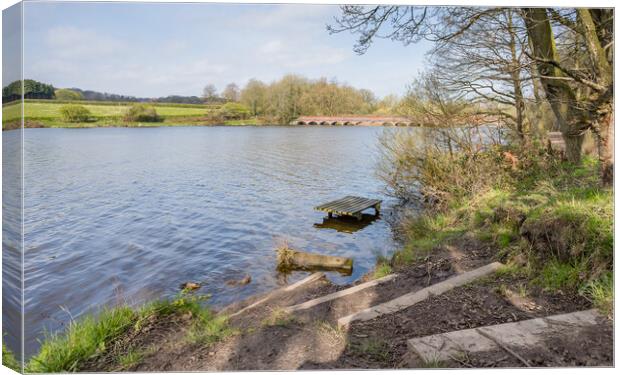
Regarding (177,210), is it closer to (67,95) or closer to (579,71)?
(67,95)

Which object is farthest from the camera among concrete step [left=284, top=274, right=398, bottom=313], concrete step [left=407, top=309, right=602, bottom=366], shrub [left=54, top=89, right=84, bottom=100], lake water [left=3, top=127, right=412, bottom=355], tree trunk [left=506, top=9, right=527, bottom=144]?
tree trunk [left=506, top=9, right=527, bottom=144]

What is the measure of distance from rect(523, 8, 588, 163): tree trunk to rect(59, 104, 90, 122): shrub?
15.5 ft

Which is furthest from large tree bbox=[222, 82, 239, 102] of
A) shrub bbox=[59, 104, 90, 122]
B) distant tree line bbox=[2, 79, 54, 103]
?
distant tree line bbox=[2, 79, 54, 103]

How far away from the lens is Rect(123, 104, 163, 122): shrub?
4559 millimetres

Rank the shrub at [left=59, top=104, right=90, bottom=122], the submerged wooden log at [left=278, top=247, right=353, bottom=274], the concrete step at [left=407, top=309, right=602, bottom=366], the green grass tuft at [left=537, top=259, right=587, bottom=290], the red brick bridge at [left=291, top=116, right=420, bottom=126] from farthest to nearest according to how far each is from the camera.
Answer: the submerged wooden log at [left=278, top=247, right=353, bottom=274], the red brick bridge at [left=291, top=116, right=420, bottom=126], the shrub at [left=59, top=104, right=90, bottom=122], the green grass tuft at [left=537, top=259, right=587, bottom=290], the concrete step at [left=407, top=309, right=602, bottom=366]

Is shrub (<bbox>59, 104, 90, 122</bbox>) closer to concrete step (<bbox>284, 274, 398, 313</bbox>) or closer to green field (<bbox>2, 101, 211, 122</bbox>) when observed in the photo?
green field (<bbox>2, 101, 211, 122</bbox>)

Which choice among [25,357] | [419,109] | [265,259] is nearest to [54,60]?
[25,357]

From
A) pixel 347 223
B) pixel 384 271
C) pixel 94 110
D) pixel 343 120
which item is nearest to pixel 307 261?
pixel 384 271

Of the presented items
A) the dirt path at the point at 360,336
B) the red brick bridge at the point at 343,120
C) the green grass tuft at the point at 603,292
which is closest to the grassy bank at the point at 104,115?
the red brick bridge at the point at 343,120

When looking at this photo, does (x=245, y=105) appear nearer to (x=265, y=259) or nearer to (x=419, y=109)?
(x=265, y=259)

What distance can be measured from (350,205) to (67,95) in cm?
534

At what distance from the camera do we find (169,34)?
13.1 feet

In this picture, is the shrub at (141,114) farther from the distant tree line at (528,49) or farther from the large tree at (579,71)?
the large tree at (579,71)

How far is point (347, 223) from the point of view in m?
9.27
